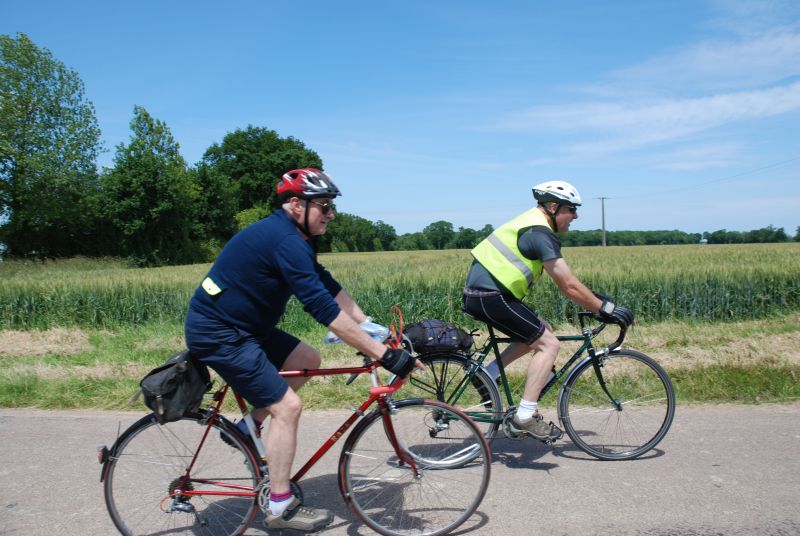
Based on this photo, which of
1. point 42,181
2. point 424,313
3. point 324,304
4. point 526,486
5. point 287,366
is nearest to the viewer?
point 324,304

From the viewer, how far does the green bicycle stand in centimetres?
439

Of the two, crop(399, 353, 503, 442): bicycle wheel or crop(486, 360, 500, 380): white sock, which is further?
crop(486, 360, 500, 380): white sock

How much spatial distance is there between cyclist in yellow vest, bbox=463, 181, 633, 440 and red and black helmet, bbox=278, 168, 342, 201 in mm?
1632

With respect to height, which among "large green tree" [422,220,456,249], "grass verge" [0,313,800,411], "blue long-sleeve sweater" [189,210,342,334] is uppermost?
"large green tree" [422,220,456,249]

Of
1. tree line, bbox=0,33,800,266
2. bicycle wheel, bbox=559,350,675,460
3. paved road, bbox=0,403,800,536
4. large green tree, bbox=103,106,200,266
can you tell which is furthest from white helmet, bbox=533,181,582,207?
large green tree, bbox=103,106,200,266

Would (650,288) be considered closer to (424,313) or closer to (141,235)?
(424,313)

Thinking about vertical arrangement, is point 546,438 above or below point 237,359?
below

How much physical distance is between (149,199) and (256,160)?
24691mm

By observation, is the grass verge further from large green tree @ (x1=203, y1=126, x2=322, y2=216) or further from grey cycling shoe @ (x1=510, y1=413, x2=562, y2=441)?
large green tree @ (x1=203, y1=126, x2=322, y2=216)

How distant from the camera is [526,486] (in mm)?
3834

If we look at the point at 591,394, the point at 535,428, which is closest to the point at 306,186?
the point at 535,428

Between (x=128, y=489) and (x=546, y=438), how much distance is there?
111 inches

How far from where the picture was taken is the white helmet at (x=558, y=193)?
4.27 meters

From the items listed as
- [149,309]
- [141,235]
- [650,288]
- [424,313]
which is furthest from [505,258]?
[141,235]
